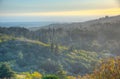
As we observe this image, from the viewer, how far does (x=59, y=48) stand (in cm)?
5894

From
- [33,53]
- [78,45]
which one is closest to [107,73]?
[33,53]

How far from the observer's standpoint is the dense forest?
4994cm

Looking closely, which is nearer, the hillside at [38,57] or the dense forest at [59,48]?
the hillside at [38,57]

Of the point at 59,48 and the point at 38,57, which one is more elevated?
the point at 59,48

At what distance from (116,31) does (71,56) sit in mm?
23688

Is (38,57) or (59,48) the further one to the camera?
(59,48)

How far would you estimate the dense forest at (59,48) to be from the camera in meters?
49.9

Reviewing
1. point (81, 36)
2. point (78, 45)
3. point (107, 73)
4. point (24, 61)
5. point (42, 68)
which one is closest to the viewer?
point (107, 73)

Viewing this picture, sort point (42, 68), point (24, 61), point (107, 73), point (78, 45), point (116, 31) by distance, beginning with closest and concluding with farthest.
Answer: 1. point (107, 73)
2. point (42, 68)
3. point (24, 61)
4. point (78, 45)
5. point (116, 31)

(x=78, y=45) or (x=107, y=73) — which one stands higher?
(x=107, y=73)

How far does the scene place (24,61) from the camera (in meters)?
50.7

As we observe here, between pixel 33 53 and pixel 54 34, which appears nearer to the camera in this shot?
pixel 33 53

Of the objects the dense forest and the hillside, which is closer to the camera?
the hillside

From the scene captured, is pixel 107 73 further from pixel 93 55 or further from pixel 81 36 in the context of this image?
pixel 81 36
